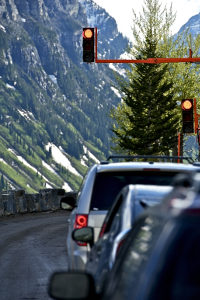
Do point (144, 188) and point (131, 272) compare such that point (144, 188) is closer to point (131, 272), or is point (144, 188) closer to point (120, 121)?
point (131, 272)

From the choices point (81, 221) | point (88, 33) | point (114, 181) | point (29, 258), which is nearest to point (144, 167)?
point (114, 181)

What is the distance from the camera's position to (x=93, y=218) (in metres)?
7.78

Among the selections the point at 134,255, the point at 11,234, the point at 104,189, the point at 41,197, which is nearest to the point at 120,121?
Result: the point at 41,197

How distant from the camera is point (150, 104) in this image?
62.3 m

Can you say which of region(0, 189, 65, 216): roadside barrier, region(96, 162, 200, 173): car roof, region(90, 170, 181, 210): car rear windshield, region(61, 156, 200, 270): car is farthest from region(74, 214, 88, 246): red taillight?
region(0, 189, 65, 216): roadside barrier

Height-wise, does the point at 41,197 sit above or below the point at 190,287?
below

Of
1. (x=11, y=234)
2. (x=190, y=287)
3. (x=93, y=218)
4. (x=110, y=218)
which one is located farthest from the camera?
(x=11, y=234)

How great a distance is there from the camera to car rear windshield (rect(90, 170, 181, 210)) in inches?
311

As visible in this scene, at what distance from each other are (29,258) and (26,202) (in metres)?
23.9

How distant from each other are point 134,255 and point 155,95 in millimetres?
58919

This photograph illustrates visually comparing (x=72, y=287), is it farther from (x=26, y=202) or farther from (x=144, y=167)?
(x=26, y=202)

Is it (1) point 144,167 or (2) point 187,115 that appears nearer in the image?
(1) point 144,167

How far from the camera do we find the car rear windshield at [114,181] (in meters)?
7.91

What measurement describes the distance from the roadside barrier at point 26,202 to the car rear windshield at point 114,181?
91.7 ft
